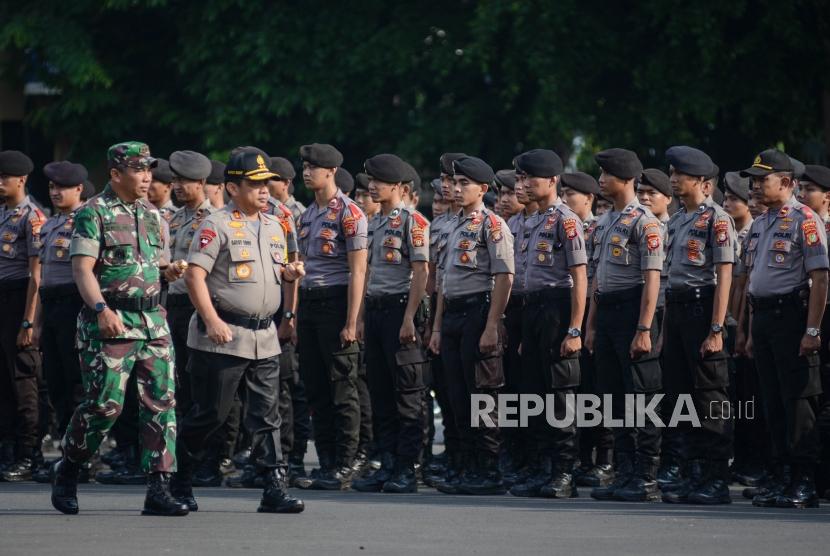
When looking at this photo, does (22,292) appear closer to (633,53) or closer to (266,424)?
(266,424)

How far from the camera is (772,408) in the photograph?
11039 millimetres

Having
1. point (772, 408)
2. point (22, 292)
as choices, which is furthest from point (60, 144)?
point (772, 408)

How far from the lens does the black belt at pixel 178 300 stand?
1246 cm

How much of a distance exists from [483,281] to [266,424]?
8.24ft

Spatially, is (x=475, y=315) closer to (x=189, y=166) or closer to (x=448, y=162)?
(x=448, y=162)

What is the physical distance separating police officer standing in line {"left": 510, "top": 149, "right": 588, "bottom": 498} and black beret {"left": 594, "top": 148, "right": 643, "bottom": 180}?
0.42 metres

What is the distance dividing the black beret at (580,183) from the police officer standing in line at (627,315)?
52.7 inches

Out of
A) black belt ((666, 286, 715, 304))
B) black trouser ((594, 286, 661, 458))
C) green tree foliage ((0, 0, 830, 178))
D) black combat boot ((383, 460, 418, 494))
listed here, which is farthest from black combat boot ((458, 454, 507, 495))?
green tree foliage ((0, 0, 830, 178))

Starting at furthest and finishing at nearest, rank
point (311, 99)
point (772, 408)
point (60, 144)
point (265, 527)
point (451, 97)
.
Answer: point (60, 144) < point (451, 97) < point (311, 99) < point (772, 408) < point (265, 527)

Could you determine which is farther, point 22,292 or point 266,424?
point 22,292

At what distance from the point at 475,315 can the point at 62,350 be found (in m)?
3.10

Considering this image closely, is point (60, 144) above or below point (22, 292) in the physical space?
above

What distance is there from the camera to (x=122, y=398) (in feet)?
32.1

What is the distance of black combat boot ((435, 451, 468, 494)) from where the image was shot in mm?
11930
